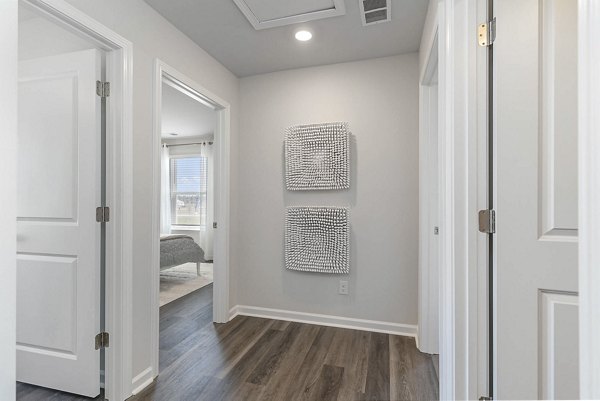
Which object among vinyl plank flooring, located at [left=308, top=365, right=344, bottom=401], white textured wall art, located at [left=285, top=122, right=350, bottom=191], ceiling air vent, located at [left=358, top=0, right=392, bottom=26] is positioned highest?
ceiling air vent, located at [left=358, top=0, right=392, bottom=26]

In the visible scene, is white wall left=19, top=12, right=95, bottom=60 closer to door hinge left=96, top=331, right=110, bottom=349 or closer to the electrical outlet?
door hinge left=96, top=331, right=110, bottom=349

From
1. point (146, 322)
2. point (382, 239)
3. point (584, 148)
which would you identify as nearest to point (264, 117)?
point (382, 239)

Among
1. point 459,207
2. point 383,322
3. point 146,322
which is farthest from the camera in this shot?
point 383,322

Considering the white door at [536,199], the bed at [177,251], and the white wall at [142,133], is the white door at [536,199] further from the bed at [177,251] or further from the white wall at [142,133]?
the bed at [177,251]

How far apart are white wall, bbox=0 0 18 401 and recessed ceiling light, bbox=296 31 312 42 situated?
1664 mm

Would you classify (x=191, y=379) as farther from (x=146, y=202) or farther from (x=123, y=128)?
(x=123, y=128)

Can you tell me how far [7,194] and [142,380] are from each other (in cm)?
137

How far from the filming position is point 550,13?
110 centimetres

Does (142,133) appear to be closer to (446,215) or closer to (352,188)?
(352,188)

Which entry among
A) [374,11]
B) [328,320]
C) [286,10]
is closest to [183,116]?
[286,10]

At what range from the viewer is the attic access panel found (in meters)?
1.87

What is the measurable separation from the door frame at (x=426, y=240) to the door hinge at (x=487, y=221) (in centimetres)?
102

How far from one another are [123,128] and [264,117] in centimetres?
148

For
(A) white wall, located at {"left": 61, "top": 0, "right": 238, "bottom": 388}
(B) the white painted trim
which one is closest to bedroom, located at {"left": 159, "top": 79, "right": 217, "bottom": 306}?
(A) white wall, located at {"left": 61, "top": 0, "right": 238, "bottom": 388}
